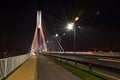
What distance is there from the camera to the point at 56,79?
12.4 meters

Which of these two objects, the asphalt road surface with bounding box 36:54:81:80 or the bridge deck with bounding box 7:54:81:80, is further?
the bridge deck with bounding box 7:54:81:80

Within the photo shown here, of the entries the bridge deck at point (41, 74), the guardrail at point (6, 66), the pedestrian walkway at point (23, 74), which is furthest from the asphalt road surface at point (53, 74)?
the guardrail at point (6, 66)

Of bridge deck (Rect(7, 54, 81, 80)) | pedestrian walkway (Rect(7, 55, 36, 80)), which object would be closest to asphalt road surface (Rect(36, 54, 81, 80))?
bridge deck (Rect(7, 54, 81, 80))

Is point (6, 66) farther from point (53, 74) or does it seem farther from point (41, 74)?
point (53, 74)

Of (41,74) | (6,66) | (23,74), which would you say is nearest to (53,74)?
(41,74)

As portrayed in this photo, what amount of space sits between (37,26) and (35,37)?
20.6 feet

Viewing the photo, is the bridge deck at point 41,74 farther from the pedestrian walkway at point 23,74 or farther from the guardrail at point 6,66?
the guardrail at point 6,66

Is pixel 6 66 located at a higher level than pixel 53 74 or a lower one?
higher

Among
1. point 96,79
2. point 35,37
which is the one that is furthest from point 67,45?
point 96,79

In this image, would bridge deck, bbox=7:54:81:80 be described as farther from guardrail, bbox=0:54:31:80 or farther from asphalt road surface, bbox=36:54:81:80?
guardrail, bbox=0:54:31:80

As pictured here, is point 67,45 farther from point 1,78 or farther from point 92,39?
point 1,78

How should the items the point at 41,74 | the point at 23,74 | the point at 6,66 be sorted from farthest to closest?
the point at 23,74 < the point at 41,74 < the point at 6,66

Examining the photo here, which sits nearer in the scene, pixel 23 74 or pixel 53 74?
pixel 53 74

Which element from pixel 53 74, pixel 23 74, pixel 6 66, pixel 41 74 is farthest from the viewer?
pixel 23 74
